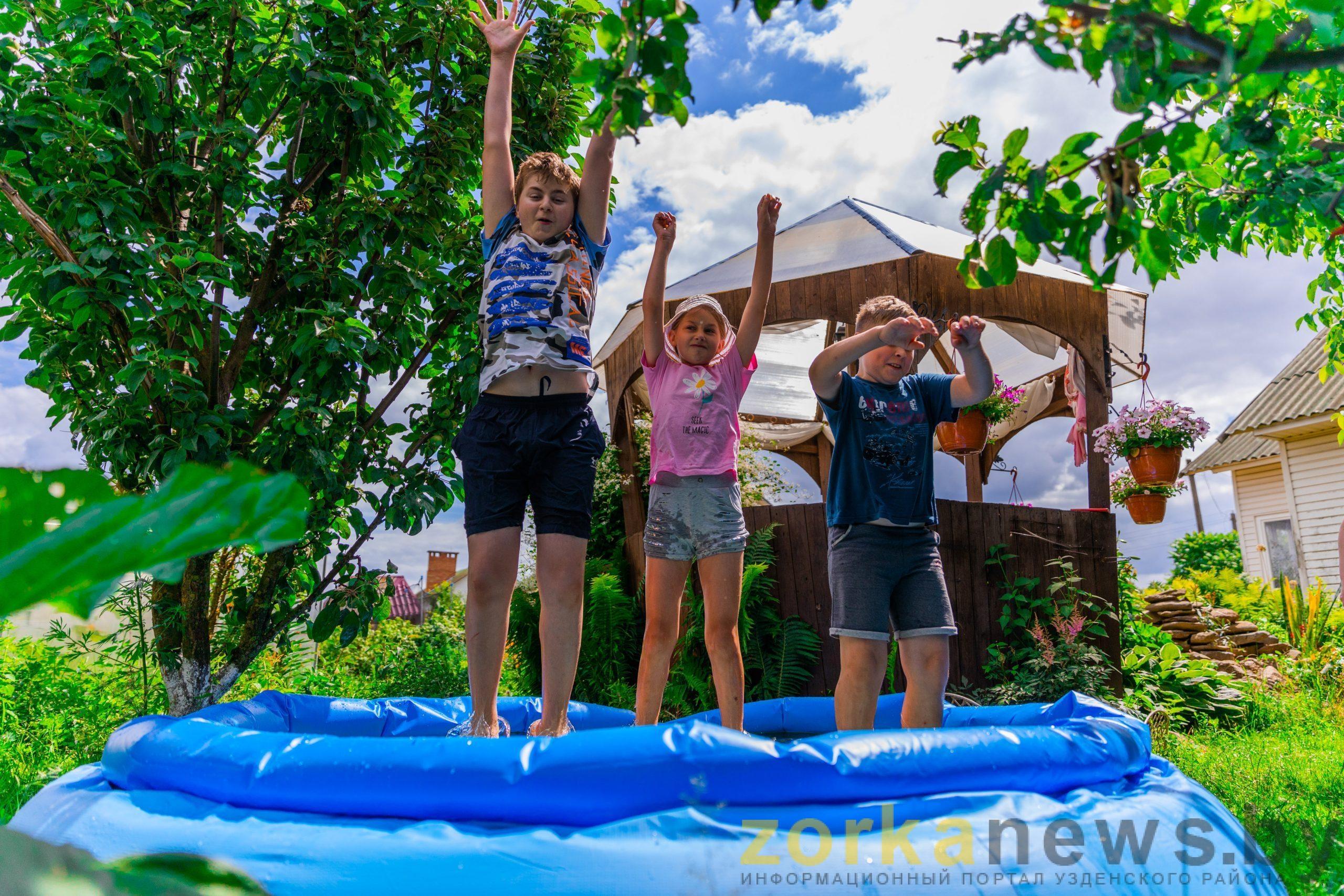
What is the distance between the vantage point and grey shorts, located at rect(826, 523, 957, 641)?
2537 millimetres

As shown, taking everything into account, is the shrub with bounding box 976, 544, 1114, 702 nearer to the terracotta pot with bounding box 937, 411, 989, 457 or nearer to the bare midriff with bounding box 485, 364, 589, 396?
the terracotta pot with bounding box 937, 411, 989, 457

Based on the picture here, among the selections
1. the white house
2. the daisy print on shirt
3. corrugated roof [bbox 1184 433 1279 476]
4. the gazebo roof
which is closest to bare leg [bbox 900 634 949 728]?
the daisy print on shirt

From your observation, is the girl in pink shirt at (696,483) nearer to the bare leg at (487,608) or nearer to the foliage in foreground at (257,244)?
the bare leg at (487,608)

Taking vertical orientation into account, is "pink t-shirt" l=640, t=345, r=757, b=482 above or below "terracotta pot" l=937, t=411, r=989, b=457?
below

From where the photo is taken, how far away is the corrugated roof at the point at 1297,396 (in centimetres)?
1051

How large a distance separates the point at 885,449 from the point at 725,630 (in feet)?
2.53

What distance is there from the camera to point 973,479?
24.1ft

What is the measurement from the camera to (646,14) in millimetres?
959

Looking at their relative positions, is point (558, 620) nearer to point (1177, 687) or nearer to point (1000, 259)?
point (1000, 259)

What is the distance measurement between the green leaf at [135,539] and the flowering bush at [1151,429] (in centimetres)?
531

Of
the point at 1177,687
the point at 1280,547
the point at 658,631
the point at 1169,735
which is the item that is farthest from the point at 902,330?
the point at 1280,547

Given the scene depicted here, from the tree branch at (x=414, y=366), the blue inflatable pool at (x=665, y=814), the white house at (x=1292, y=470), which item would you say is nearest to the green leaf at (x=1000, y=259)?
the blue inflatable pool at (x=665, y=814)

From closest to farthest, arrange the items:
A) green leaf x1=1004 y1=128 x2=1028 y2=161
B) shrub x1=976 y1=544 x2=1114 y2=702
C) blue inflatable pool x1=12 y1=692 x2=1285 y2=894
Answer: green leaf x1=1004 y1=128 x2=1028 y2=161
blue inflatable pool x1=12 y1=692 x2=1285 y2=894
shrub x1=976 y1=544 x2=1114 y2=702

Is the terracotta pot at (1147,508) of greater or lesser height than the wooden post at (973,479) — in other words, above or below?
below
